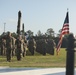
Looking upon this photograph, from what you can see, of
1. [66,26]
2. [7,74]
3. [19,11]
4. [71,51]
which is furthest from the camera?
[19,11]

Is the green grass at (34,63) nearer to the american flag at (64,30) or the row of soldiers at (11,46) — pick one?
the row of soldiers at (11,46)

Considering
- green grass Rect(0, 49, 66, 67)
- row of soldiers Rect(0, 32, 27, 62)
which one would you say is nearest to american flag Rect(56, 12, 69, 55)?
green grass Rect(0, 49, 66, 67)

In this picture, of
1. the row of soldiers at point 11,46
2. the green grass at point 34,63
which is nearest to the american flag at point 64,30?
the green grass at point 34,63

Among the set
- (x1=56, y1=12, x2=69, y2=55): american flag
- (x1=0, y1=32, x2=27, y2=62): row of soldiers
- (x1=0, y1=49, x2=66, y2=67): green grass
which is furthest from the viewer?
(x1=0, y1=32, x2=27, y2=62): row of soldiers

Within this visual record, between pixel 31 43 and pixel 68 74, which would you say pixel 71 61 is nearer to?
pixel 68 74

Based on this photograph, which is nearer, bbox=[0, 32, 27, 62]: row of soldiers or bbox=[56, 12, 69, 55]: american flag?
bbox=[56, 12, 69, 55]: american flag

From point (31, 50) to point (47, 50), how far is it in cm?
347

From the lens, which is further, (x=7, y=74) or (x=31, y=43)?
(x=31, y=43)

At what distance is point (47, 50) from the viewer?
112 feet

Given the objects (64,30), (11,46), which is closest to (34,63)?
(64,30)

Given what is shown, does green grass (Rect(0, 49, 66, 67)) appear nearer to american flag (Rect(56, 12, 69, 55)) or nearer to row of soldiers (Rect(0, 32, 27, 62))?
row of soldiers (Rect(0, 32, 27, 62))

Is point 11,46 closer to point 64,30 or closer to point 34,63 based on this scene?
point 34,63

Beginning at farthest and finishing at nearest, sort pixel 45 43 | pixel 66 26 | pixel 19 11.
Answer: pixel 45 43 → pixel 19 11 → pixel 66 26

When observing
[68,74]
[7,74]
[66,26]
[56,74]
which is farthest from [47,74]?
[66,26]
